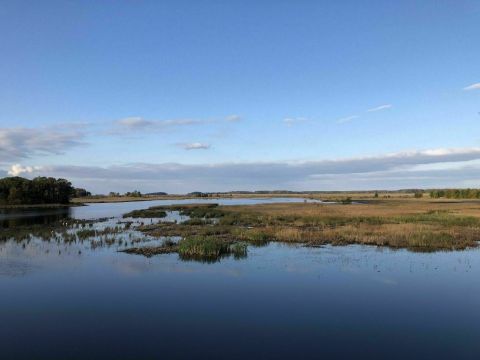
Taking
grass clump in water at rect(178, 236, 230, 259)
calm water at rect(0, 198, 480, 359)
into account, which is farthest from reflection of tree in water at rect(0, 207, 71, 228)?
grass clump in water at rect(178, 236, 230, 259)

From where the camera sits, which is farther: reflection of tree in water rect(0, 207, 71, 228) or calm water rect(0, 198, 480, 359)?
reflection of tree in water rect(0, 207, 71, 228)

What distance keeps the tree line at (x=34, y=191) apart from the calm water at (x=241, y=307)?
97.3 metres

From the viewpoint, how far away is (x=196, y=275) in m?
21.7

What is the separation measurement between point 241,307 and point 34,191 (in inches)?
4622

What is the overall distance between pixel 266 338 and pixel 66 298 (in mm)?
9421

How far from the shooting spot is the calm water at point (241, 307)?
12.2 metres

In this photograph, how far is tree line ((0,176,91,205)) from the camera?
111438 mm

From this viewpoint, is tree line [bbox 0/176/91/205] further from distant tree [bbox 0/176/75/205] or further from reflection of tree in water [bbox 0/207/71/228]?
reflection of tree in water [bbox 0/207/71/228]

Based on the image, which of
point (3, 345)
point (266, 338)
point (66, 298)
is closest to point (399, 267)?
point (266, 338)

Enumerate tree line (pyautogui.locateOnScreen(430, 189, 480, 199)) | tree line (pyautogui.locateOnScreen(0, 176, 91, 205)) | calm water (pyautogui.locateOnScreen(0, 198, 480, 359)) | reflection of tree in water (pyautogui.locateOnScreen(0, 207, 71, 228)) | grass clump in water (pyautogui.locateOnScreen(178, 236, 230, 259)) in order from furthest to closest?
tree line (pyautogui.locateOnScreen(430, 189, 480, 199)) → tree line (pyautogui.locateOnScreen(0, 176, 91, 205)) → reflection of tree in water (pyautogui.locateOnScreen(0, 207, 71, 228)) → grass clump in water (pyautogui.locateOnScreen(178, 236, 230, 259)) → calm water (pyautogui.locateOnScreen(0, 198, 480, 359))

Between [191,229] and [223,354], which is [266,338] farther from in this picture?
[191,229]

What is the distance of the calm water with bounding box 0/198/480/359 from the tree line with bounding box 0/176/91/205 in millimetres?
97333

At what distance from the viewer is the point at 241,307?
16.3m

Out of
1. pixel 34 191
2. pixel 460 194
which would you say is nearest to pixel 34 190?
pixel 34 191
